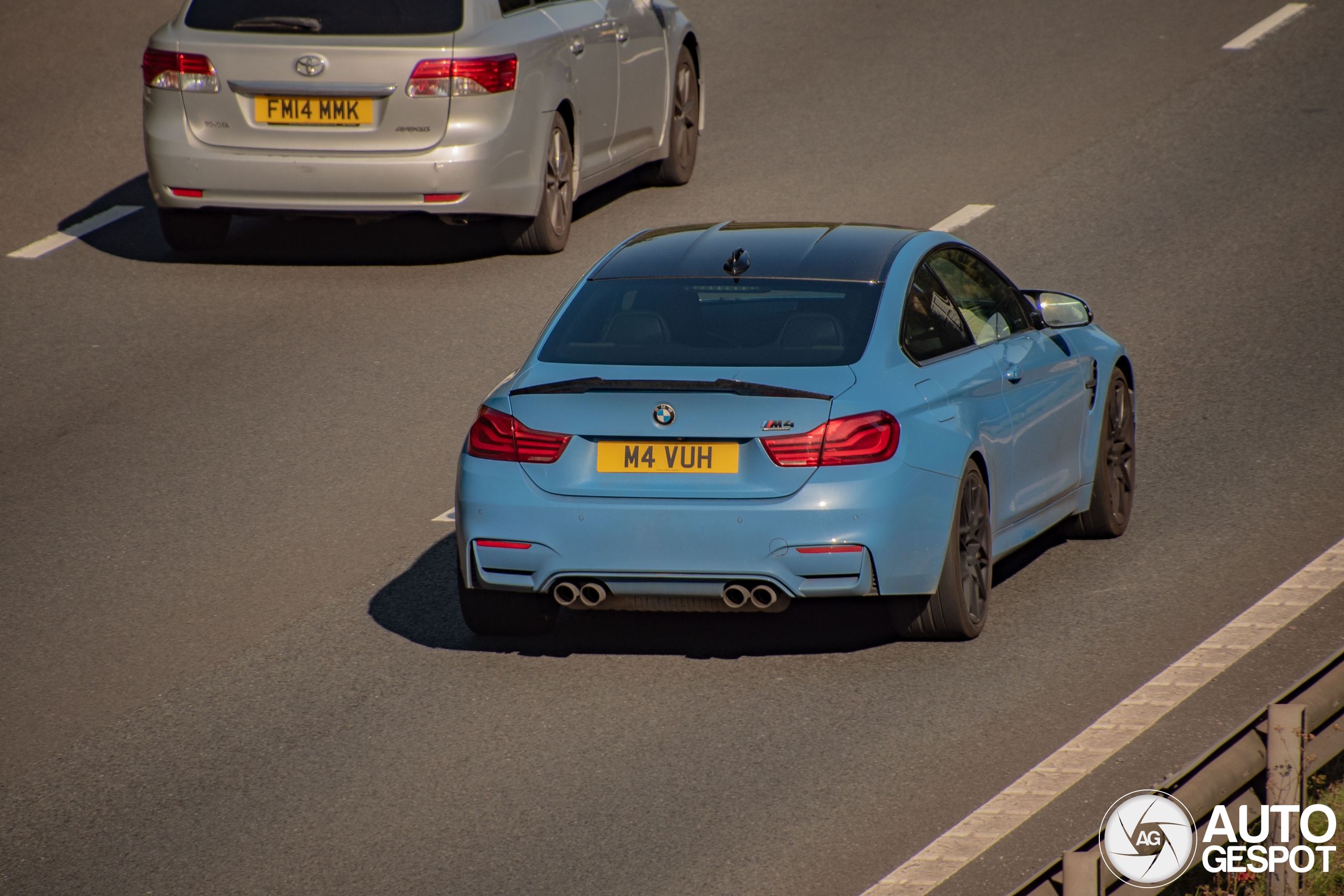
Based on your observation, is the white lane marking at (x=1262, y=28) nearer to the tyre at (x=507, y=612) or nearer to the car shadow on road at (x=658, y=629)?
the car shadow on road at (x=658, y=629)

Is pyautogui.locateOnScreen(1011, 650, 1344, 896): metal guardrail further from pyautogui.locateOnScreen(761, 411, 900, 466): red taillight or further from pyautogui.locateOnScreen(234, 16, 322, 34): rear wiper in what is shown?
pyautogui.locateOnScreen(234, 16, 322, 34): rear wiper

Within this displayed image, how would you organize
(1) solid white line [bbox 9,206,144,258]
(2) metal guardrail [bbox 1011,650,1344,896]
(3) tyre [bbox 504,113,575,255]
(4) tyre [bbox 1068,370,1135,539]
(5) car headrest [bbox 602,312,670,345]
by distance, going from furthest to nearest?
1. (1) solid white line [bbox 9,206,144,258]
2. (3) tyre [bbox 504,113,575,255]
3. (4) tyre [bbox 1068,370,1135,539]
4. (5) car headrest [bbox 602,312,670,345]
5. (2) metal guardrail [bbox 1011,650,1344,896]

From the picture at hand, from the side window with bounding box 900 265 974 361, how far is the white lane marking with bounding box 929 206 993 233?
6.00m

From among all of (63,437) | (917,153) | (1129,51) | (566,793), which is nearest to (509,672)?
(566,793)

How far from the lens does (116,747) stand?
259 inches

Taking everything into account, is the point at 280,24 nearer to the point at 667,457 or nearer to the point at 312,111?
the point at 312,111

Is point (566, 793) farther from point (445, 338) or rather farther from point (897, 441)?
point (445, 338)

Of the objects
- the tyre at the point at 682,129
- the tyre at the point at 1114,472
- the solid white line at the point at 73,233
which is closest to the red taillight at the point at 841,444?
the tyre at the point at 1114,472

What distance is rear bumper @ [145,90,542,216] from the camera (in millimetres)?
12555

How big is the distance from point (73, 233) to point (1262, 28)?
11.4 meters

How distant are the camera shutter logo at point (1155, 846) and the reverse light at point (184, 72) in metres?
9.38

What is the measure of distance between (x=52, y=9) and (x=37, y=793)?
15.0 metres

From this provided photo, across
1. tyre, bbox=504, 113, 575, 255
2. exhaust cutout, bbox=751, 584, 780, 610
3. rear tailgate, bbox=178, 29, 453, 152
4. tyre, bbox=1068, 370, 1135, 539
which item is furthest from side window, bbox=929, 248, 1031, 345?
tyre, bbox=504, 113, 575, 255

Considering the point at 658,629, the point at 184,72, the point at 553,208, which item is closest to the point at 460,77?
the point at 553,208
